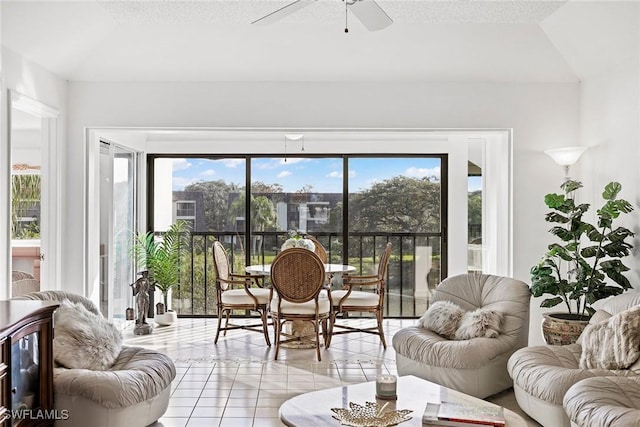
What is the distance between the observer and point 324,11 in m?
→ 4.54

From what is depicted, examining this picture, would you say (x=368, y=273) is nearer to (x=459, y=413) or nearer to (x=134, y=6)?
(x=134, y=6)

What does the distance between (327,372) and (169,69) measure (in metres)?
2.95

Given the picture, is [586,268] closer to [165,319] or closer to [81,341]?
[81,341]

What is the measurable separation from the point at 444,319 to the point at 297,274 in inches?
53.6

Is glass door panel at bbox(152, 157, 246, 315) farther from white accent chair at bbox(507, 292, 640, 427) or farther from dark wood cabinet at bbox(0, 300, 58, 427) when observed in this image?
white accent chair at bbox(507, 292, 640, 427)

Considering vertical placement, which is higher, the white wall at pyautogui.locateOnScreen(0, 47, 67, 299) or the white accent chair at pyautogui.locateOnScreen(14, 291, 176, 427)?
→ the white wall at pyautogui.locateOnScreen(0, 47, 67, 299)

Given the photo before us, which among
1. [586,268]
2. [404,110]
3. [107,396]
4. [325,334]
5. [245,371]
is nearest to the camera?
[107,396]

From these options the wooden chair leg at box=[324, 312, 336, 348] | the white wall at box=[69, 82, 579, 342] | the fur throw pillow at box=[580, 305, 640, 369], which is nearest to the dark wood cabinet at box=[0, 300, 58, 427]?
the white wall at box=[69, 82, 579, 342]

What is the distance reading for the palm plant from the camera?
22.1 ft

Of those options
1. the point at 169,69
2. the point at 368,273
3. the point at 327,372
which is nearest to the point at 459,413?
the point at 327,372

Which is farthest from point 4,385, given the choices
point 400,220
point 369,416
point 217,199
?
point 400,220

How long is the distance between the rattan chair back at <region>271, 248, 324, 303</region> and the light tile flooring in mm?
588

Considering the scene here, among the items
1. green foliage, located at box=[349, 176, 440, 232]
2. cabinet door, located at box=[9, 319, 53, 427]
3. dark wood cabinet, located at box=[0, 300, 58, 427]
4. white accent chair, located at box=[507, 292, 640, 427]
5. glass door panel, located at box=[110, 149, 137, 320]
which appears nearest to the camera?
dark wood cabinet, located at box=[0, 300, 58, 427]

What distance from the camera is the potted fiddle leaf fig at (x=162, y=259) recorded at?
673 centimetres
